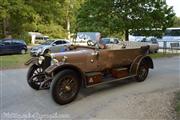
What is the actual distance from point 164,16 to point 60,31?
32.8 metres

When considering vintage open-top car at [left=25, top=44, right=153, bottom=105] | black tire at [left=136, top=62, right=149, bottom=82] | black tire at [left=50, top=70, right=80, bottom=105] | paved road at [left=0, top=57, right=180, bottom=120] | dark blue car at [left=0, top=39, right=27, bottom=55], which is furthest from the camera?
dark blue car at [left=0, top=39, right=27, bottom=55]

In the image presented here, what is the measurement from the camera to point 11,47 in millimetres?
24609

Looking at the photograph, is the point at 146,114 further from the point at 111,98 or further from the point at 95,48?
the point at 95,48

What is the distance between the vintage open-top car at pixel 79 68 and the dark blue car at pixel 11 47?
16.5 m

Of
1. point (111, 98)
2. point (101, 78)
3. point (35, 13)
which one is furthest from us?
point (35, 13)

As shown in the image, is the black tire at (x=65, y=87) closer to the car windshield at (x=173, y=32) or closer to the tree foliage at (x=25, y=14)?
the tree foliage at (x=25, y=14)

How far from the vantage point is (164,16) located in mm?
20547

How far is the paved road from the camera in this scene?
633 centimetres

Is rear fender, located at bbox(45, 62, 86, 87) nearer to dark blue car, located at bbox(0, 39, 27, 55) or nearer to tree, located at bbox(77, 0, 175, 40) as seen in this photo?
tree, located at bbox(77, 0, 175, 40)

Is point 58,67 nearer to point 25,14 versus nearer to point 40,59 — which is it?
point 40,59

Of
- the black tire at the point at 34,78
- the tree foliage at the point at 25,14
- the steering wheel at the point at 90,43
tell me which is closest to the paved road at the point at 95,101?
the black tire at the point at 34,78

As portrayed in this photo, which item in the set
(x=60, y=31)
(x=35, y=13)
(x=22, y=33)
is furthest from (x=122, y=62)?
(x=60, y=31)

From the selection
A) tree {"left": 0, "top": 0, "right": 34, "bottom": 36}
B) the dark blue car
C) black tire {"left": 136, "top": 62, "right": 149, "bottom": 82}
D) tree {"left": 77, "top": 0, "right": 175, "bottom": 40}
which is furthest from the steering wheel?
tree {"left": 0, "top": 0, "right": 34, "bottom": 36}

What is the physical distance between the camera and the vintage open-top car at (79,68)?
711 centimetres
